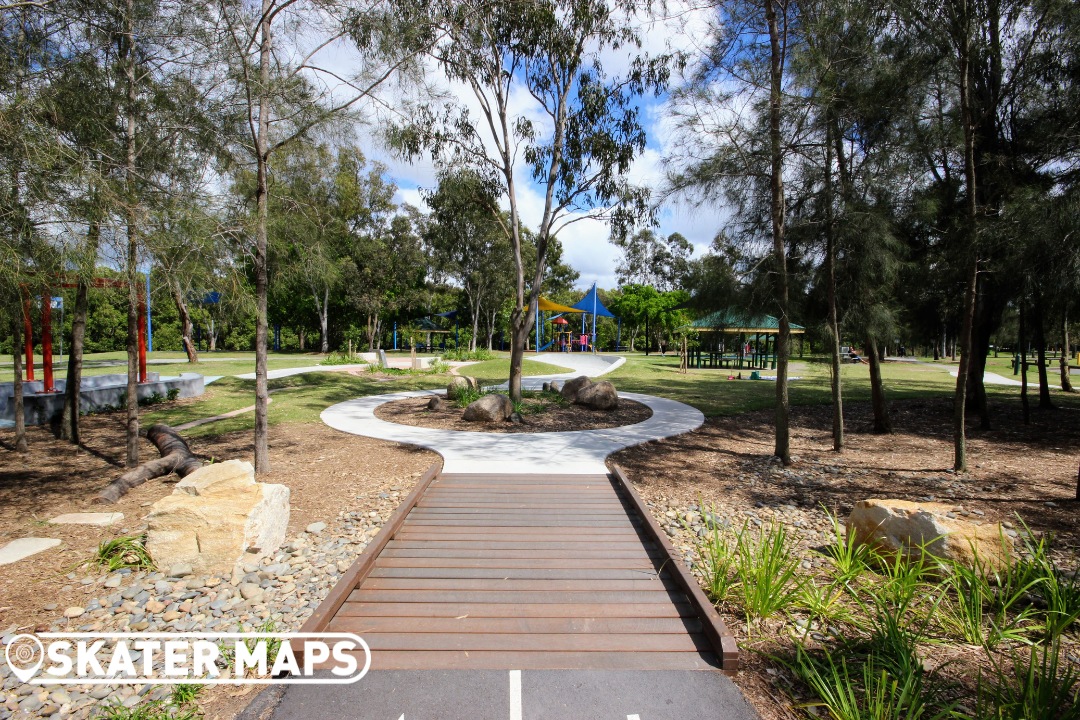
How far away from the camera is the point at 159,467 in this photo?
634cm

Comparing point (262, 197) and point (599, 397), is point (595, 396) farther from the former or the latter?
point (262, 197)

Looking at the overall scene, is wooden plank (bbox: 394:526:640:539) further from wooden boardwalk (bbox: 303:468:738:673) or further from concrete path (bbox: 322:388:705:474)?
concrete path (bbox: 322:388:705:474)

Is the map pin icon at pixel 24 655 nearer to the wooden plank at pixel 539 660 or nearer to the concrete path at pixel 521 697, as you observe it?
the concrete path at pixel 521 697

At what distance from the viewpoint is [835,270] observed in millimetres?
8156

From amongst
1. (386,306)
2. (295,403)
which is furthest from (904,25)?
(386,306)

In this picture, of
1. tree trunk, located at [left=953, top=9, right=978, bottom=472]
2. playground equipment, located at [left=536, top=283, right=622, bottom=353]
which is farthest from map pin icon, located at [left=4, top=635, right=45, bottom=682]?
playground equipment, located at [left=536, top=283, right=622, bottom=353]

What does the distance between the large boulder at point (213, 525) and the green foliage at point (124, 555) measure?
12cm

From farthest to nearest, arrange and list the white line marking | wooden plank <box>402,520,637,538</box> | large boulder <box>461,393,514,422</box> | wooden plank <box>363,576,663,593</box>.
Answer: large boulder <box>461,393,514,422</box>
wooden plank <box>402,520,637,538</box>
wooden plank <box>363,576,663,593</box>
the white line marking

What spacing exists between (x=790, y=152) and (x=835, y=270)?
2.25 metres

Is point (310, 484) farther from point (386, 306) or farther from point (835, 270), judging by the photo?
point (386, 306)

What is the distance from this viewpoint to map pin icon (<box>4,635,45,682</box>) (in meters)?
2.88

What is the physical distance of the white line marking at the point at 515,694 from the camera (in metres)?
2.58

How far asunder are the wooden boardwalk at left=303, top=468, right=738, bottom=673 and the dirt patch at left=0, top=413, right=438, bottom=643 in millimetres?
1405

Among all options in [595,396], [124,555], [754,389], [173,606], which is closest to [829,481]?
[595,396]
